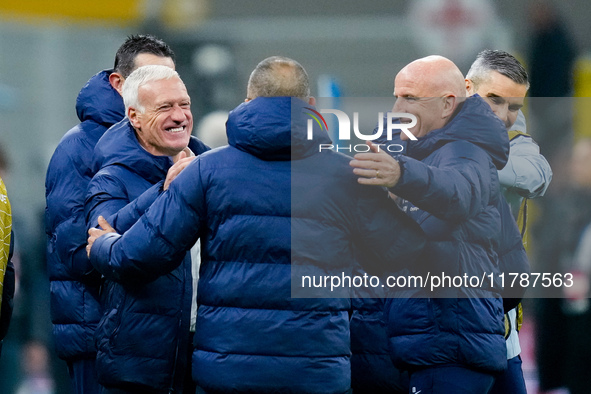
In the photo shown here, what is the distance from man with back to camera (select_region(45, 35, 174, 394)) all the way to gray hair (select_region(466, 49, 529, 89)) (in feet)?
4.98

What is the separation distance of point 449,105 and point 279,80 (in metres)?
0.73

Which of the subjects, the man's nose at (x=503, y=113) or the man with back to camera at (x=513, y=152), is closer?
the man with back to camera at (x=513, y=152)

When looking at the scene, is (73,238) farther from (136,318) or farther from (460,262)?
(460,262)

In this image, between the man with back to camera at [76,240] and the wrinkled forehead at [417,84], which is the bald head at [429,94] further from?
the man with back to camera at [76,240]

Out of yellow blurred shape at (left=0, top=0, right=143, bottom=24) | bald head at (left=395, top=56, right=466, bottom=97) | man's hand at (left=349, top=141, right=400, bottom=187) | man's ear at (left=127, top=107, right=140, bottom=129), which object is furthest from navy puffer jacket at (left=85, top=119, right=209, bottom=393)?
yellow blurred shape at (left=0, top=0, right=143, bottom=24)

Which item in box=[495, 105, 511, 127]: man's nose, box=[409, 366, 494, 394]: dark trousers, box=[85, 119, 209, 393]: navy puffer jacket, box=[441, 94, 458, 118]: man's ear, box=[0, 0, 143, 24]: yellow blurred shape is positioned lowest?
box=[409, 366, 494, 394]: dark trousers

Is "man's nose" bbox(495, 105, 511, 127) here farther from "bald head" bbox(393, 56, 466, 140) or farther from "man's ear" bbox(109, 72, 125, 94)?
"man's ear" bbox(109, 72, 125, 94)

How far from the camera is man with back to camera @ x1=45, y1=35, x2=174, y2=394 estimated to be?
14.3 ft

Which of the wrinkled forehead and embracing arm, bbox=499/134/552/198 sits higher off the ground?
the wrinkled forehead

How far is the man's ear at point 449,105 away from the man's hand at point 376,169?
57cm

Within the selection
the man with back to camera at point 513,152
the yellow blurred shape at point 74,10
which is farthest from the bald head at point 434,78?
the yellow blurred shape at point 74,10

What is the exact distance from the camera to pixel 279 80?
342 cm

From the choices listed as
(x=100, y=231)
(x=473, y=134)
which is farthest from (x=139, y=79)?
(x=473, y=134)

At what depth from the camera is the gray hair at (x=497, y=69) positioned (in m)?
4.47
